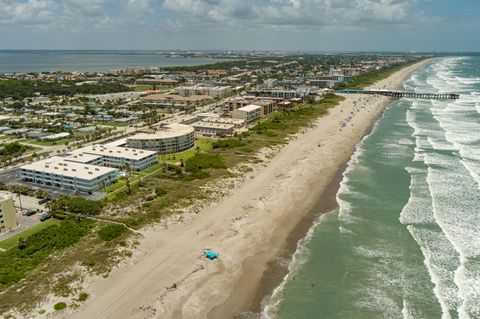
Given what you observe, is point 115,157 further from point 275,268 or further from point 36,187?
point 275,268

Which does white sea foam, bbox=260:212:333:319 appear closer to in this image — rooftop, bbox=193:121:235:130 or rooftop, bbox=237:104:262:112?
rooftop, bbox=193:121:235:130

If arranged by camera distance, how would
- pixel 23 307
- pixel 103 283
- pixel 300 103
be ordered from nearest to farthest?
pixel 23 307, pixel 103 283, pixel 300 103

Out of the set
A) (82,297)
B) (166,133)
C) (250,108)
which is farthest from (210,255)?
(250,108)

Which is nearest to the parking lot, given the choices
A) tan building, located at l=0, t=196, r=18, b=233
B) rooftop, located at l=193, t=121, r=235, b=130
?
tan building, located at l=0, t=196, r=18, b=233

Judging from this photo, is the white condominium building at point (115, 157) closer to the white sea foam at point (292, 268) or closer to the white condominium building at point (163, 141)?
the white condominium building at point (163, 141)

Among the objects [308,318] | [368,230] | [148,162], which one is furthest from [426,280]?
[148,162]

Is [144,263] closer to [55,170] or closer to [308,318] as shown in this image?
[308,318]
